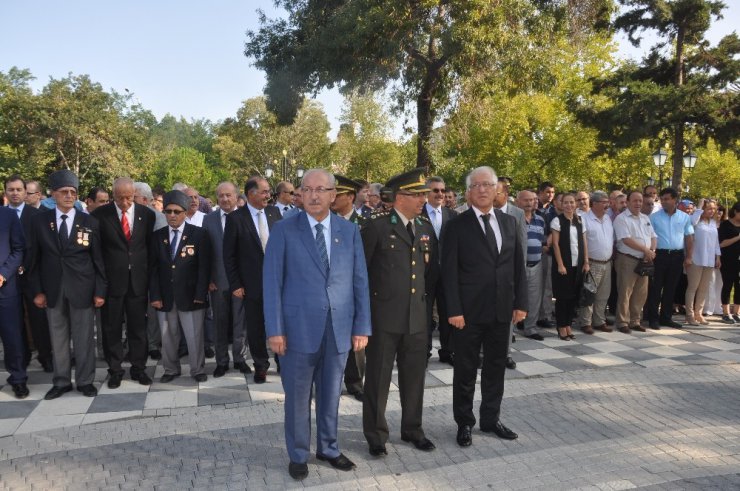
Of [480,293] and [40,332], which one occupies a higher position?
→ [480,293]

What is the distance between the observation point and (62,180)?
521cm

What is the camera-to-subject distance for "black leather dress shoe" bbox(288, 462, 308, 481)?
3.60m

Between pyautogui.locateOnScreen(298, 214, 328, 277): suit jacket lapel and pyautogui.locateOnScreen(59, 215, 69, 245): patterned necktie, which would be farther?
pyautogui.locateOnScreen(59, 215, 69, 245): patterned necktie

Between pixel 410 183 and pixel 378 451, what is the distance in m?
1.99

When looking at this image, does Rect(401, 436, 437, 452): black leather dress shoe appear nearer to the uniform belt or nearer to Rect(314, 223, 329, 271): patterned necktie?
Rect(314, 223, 329, 271): patterned necktie

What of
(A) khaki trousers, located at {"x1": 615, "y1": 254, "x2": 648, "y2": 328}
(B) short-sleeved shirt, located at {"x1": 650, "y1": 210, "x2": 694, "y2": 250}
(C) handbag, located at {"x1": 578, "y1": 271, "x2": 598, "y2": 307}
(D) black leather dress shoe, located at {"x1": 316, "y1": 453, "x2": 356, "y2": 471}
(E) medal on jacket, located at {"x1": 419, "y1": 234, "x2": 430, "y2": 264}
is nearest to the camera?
(D) black leather dress shoe, located at {"x1": 316, "y1": 453, "x2": 356, "y2": 471}

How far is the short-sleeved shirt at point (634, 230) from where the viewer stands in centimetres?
822

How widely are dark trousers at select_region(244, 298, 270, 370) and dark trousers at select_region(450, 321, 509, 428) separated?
7.60 feet

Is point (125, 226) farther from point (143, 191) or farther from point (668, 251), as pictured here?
point (668, 251)

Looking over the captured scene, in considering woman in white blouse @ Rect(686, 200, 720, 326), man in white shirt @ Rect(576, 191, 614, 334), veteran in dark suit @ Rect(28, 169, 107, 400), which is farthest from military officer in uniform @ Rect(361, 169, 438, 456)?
woman in white blouse @ Rect(686, 200, 720, 326)

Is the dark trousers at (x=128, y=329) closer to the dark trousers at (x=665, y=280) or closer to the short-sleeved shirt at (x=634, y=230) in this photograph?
the short-sleeved shirt at (x=634, y=230)

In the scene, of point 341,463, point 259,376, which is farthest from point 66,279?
point 341,463

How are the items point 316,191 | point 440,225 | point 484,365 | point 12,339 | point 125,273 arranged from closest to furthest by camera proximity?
1. point 316,191
2. point 484,365
3. point 12,339
4. point 125,273
5. point 440,225

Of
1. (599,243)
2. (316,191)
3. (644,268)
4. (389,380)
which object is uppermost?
(316,191)
